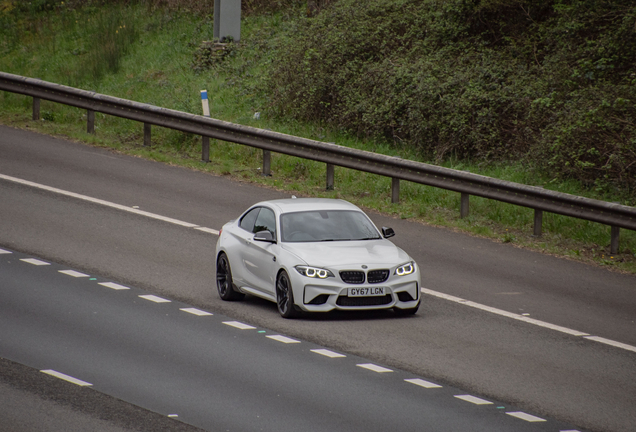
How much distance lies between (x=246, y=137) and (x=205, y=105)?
113 inches

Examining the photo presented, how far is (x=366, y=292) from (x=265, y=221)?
208 cm

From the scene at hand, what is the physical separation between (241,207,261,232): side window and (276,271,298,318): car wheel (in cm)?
140

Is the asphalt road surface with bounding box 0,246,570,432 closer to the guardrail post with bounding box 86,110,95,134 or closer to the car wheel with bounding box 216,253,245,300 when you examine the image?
the car wheel with bounding box 216,253,245,300

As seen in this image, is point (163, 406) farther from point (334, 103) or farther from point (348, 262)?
point (334, 103)

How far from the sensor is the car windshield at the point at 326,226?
11.9m

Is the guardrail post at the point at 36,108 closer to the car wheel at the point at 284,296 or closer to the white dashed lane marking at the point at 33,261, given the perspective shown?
the white dashed lane marking at the point at 33,261

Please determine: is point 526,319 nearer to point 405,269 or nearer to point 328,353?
point 405,269

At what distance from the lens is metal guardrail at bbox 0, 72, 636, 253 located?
15281 millimetres

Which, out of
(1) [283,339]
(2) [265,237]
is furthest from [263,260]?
(1) [283,339]

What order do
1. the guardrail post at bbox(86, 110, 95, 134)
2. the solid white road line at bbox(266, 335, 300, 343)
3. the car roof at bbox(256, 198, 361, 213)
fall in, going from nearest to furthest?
the solid white road line at bbox(266, 335, 300, 343), the car roof at bbox(256, 198, 361, 213), the guardrail post at bbox(86, 110, 95, 134)

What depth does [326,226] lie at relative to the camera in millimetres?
12188

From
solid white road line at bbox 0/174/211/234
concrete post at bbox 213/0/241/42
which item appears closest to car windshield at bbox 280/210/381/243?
solid white road line at bbox 0/174/211/234

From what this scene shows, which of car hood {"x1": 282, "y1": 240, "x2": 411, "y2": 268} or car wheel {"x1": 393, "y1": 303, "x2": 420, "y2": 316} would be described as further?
car wheel {"x1": 393, "y1": 303, "x2": 420, "y2": 316}

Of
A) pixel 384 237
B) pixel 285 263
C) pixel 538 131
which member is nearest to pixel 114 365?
pixel 285 263
